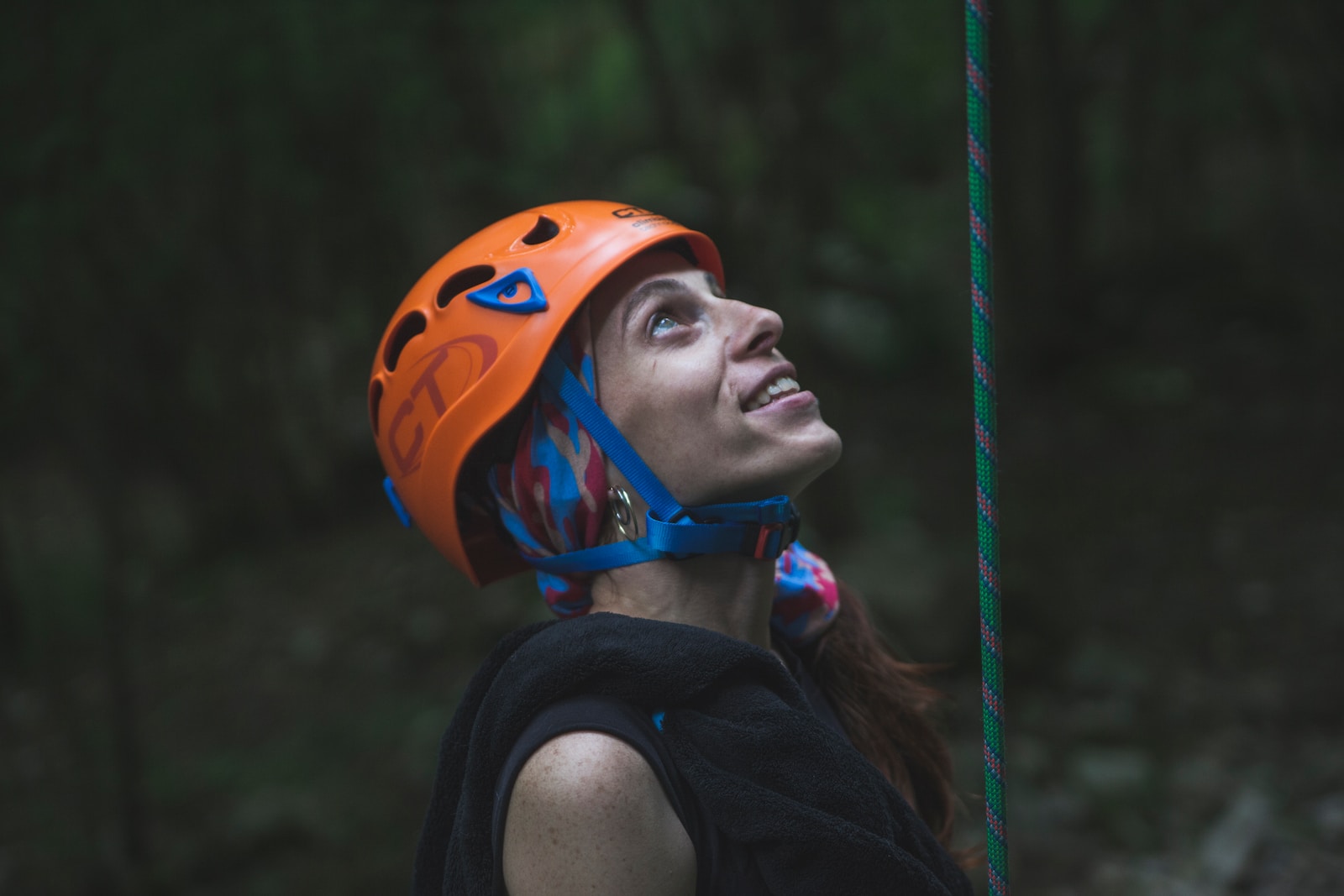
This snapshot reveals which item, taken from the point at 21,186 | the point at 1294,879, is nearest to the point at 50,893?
the point at 21,186

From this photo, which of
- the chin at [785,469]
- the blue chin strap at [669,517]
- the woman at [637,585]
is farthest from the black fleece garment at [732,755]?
the chin at [785,469]

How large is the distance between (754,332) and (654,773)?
778 millimetres

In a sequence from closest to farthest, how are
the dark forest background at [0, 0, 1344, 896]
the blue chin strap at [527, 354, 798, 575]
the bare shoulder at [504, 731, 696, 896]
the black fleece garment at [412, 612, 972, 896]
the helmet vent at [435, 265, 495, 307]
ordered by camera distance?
the bare shoulder at [504, 731, 696, 896]
the black fleece garment at [412, 612, 972, 896]
the blue chin strap at [527, 354, 798, 575]
the helmet vent at [435, 265, 495, 307]
the dark forest background at [0, 0, 1344, 896]

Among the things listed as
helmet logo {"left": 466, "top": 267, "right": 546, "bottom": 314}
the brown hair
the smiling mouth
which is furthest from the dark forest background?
the smiling mouth

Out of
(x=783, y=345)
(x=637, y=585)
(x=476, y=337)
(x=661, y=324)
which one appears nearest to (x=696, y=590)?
(x=637, y=585)

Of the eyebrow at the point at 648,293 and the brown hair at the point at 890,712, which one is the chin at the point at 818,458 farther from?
the brown hair at the point at 890,712

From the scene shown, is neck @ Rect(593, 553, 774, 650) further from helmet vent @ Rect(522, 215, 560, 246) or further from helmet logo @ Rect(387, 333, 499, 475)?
helmet vent @ Rect(522, 215, 560, 246)

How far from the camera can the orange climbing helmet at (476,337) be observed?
174cm

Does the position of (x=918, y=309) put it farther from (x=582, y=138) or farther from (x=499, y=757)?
(x=499, y=757)

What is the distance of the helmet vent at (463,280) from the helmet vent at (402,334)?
0.05 m

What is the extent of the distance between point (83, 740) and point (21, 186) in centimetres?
234

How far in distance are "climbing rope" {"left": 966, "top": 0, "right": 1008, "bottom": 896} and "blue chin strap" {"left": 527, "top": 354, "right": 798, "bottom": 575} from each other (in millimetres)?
362

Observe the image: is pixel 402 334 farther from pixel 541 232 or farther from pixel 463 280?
pixel 541 232

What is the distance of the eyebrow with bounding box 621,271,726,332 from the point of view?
179 centimetres
